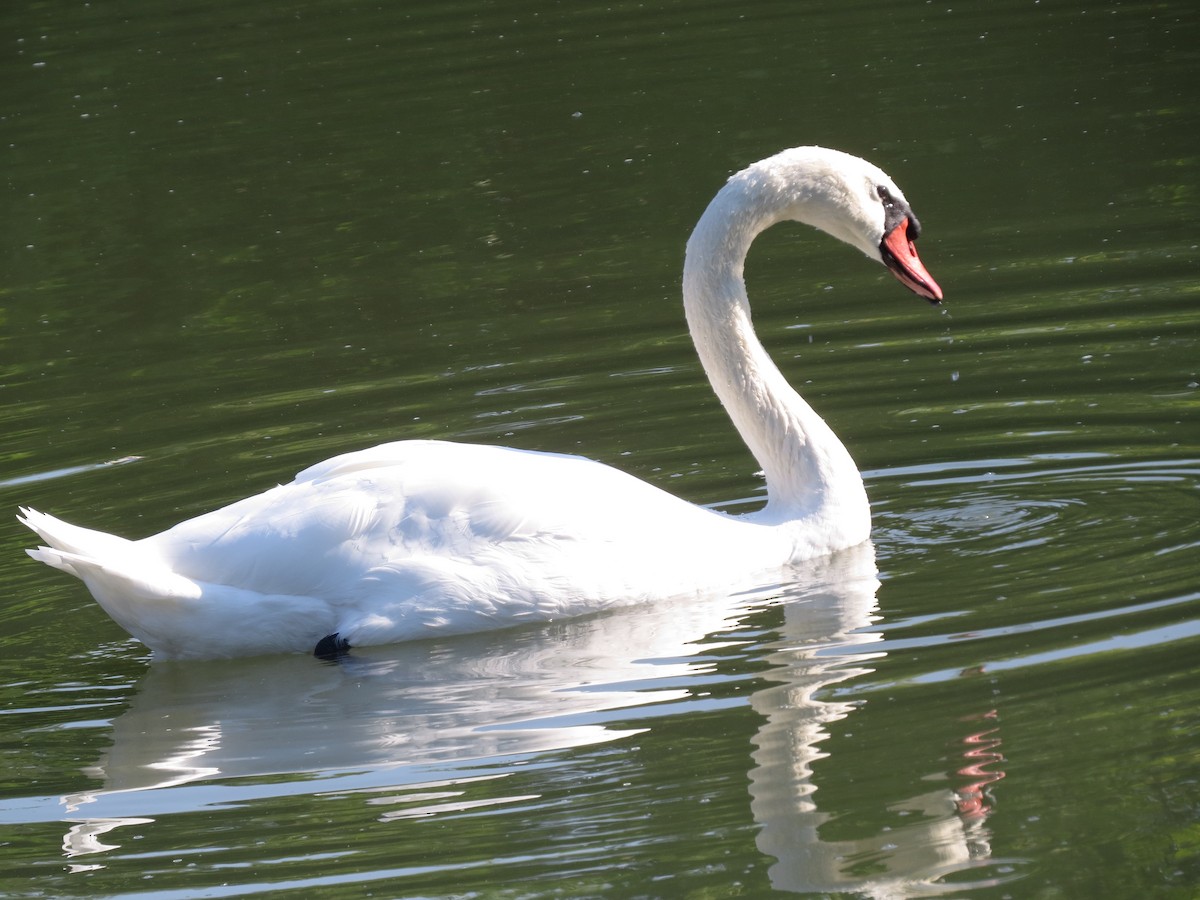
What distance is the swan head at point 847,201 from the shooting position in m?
8.09

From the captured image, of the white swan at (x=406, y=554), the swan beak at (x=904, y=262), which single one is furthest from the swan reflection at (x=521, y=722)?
the swan beak at (x=904, y=262)

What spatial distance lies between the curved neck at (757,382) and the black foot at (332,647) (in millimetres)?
1776

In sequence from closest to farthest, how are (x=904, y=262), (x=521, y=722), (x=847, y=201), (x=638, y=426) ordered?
1. (x=521, y=722)
2. (x=847, y=201)
3. (x=904, y=262)
4. (x=638, y=426)

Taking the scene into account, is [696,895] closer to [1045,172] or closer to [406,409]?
[406,409]

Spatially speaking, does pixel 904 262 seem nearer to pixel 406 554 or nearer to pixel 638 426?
pixel 638 426

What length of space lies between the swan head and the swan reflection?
128 cm

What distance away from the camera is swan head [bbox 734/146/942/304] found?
319 inches

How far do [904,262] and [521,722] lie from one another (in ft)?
9.45

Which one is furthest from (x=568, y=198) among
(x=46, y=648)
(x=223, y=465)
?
(x=46, y=648)

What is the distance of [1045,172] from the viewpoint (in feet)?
45.5

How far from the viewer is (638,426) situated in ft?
32.0

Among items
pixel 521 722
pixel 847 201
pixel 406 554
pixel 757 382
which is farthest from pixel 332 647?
pixel 847 201

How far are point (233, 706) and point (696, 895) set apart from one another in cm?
246

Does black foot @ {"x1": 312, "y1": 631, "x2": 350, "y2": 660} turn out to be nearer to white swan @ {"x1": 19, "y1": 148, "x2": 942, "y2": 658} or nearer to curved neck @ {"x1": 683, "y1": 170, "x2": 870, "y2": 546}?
white swan @ {"x1": 19, "y1": 148, "x2": 942, "y2": 658}
